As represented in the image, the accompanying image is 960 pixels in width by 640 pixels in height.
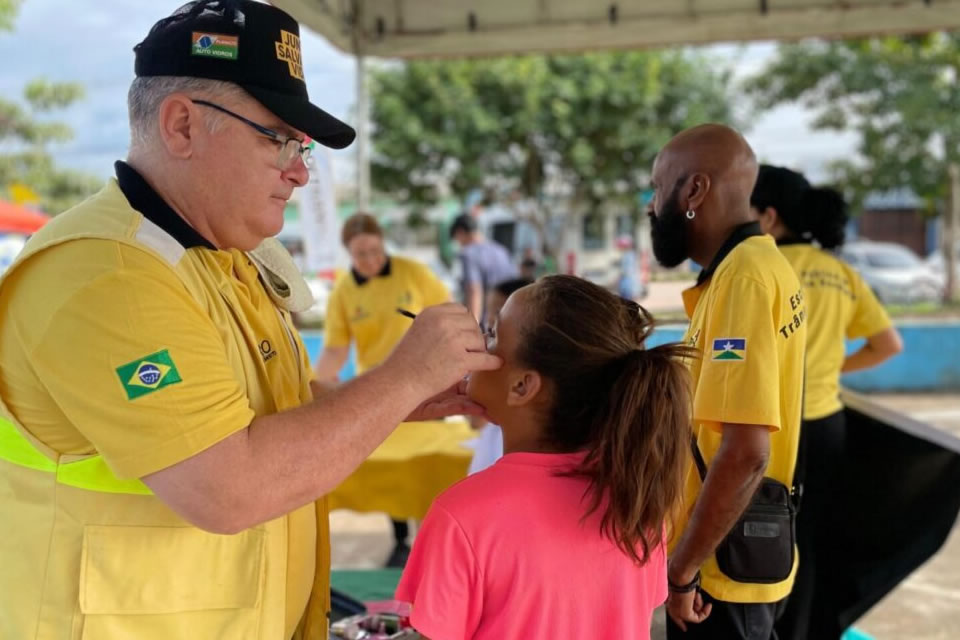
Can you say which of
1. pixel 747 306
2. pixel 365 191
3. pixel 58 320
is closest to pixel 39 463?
pixel 58 320

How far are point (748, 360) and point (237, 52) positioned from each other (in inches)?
48.5

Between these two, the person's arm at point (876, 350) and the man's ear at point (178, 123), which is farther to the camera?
the person's arm at point (876, 350)

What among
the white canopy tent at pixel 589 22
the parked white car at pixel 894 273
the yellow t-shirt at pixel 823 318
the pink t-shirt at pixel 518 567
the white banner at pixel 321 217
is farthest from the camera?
the parked white car at pixel 894 273

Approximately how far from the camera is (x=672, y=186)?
2.16 metres

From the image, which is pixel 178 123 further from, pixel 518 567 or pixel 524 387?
pixel 518 567

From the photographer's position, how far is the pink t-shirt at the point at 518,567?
1.37 m

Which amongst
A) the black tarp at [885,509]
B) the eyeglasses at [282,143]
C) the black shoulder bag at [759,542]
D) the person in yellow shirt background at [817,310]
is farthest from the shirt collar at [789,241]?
the eyeglasses at [282,143]

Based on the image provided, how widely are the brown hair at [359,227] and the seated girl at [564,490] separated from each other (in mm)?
3524

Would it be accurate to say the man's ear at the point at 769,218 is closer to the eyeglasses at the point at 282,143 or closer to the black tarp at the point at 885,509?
the black tarp at the point at 885,509

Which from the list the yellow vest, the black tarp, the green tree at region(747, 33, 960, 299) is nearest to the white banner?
the black tarp

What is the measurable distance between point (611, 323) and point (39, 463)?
94 centimetres

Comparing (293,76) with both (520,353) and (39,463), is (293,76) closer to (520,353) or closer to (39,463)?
(520,353)

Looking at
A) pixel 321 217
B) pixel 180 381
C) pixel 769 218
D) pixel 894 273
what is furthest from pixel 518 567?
pixel 894 273

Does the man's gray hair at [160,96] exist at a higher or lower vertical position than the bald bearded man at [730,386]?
higher
